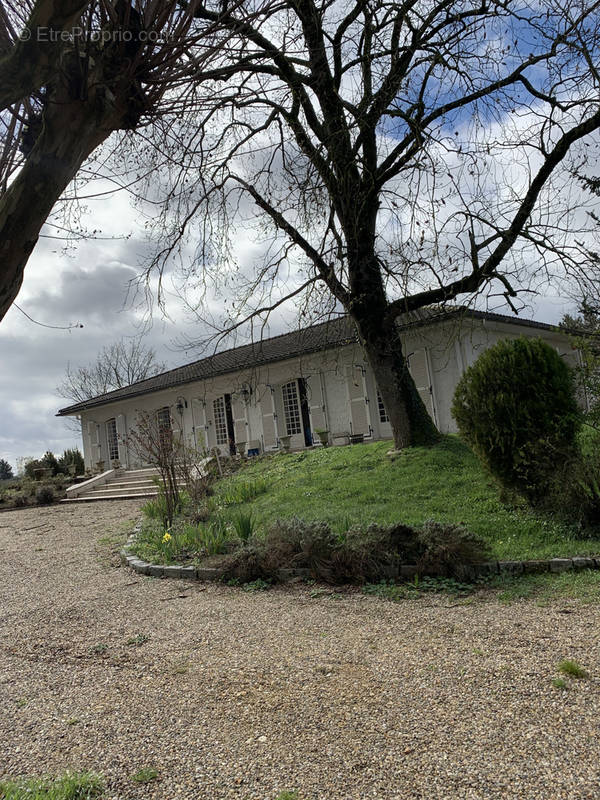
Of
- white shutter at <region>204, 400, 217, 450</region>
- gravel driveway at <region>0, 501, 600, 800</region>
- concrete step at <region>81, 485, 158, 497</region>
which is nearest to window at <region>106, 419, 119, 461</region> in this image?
white shutter at <region>204, 400, 217, 450</region>

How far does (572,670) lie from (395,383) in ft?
30.0

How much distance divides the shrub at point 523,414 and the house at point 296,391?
14.2ft

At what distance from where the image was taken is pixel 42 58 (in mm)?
2230

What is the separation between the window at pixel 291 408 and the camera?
71.3 feet

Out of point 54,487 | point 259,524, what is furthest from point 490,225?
point 54,487

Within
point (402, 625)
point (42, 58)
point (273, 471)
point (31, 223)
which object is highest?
point (42, 58)

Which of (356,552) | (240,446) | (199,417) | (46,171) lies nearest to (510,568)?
(356,552)

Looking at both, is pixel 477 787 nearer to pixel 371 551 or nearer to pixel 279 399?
pixel 371 551

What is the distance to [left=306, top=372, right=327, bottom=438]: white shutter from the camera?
20047mm

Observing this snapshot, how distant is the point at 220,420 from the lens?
24516mm

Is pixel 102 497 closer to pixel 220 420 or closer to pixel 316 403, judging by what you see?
pixel 220 420

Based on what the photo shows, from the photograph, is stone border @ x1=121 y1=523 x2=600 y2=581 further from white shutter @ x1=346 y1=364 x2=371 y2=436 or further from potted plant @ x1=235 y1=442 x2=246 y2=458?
potted plant @ x1=235 y1=442 x2=246 y2=458

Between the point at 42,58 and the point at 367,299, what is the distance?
10.1 metres

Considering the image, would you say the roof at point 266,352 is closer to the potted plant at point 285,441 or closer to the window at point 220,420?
the window at point 220,420
